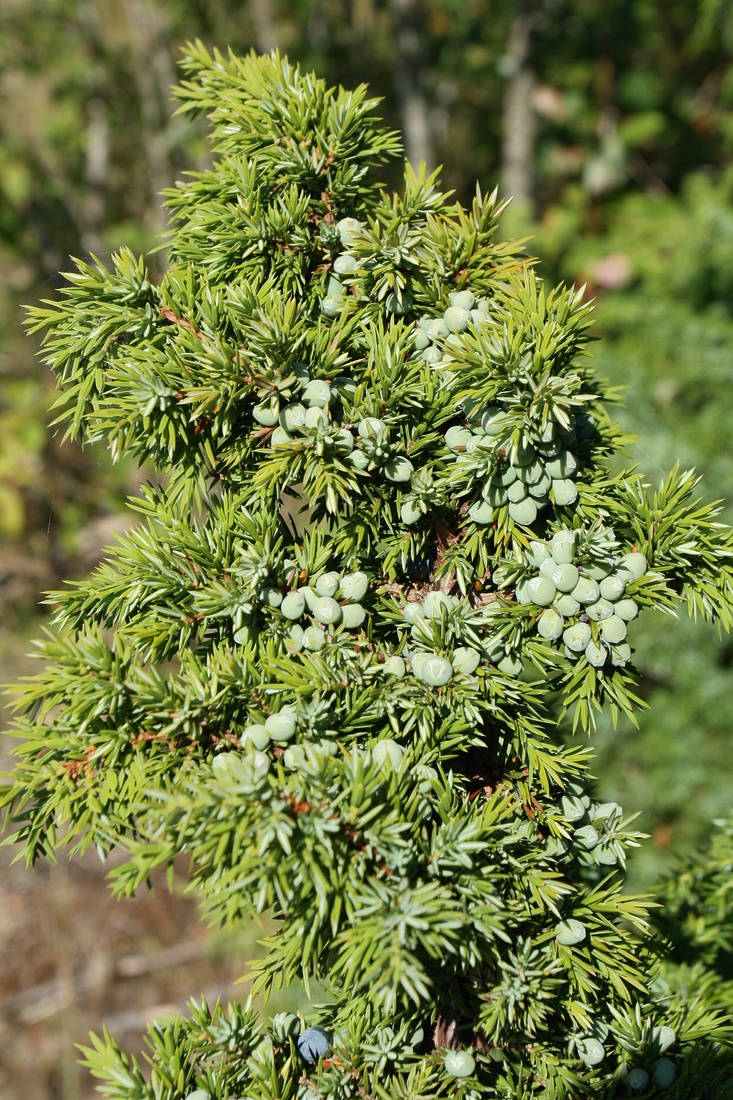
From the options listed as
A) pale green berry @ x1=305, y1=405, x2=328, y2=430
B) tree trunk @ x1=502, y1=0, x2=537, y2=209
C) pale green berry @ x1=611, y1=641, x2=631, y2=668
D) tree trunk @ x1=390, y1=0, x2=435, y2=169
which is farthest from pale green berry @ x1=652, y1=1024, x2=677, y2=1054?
tree trunk @ x1=390, y1=0, x2=435, y2=169

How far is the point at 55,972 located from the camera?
205 cm

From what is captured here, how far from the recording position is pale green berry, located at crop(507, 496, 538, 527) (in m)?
0.52

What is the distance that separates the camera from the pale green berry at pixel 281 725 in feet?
1.56

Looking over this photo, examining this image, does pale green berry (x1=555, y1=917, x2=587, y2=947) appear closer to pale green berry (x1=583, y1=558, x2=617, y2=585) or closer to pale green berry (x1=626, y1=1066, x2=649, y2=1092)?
pale green berry (x1=626, y1=1066, x2=649, y2=1092)

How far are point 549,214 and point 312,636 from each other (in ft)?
10.7

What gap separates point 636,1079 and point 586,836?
0.60ft

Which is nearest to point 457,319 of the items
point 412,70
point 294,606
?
point 294,606

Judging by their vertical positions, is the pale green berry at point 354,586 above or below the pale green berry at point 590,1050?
above

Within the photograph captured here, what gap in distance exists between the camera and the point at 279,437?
0.53 m

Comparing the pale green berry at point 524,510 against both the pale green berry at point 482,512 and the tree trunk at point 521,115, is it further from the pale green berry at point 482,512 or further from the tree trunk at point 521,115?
the tree trunk at point 521,115

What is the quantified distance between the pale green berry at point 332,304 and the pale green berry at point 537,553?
0.22 m

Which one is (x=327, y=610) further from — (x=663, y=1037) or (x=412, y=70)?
(x=412, y=70)

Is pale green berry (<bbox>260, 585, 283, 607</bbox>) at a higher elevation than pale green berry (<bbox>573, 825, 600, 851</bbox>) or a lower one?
higher

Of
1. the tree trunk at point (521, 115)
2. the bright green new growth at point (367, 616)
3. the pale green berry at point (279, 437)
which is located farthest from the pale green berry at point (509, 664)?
the tree trunk at point (521, 115)
